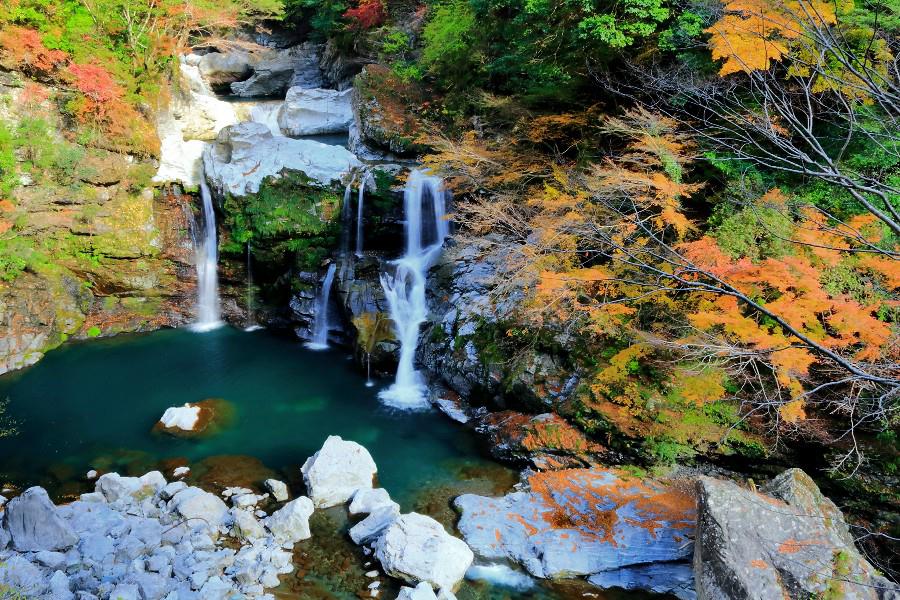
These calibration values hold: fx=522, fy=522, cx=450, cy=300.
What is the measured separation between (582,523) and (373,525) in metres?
2.92

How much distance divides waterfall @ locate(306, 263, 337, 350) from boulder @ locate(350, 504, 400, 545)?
727cm

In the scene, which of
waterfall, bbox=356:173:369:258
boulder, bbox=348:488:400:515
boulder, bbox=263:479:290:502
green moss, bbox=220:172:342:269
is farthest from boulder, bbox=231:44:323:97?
boulder, bbox=348:488:400:515

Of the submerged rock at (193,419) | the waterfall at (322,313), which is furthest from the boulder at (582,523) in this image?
the waterfall at (322,313)

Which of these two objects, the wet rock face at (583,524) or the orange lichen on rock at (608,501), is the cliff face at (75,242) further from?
the orange lichen on rock at (608,501)

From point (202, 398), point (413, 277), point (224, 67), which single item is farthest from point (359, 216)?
point (224, 67)

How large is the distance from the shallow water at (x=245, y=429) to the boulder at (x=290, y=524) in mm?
173

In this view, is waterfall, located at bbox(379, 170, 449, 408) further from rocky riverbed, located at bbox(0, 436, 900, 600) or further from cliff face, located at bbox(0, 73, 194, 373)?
cliff face, located at bbox(0, 73, 194, 373)

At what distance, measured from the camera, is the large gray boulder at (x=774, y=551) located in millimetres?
5199

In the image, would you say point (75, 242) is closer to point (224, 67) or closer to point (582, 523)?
point (224, 67)

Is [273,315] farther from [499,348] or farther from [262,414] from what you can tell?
[499,348]

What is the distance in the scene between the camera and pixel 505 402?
396 inches

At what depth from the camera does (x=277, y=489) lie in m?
8.14

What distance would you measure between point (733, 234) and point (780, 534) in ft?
14.3

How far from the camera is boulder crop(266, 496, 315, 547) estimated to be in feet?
23.9
